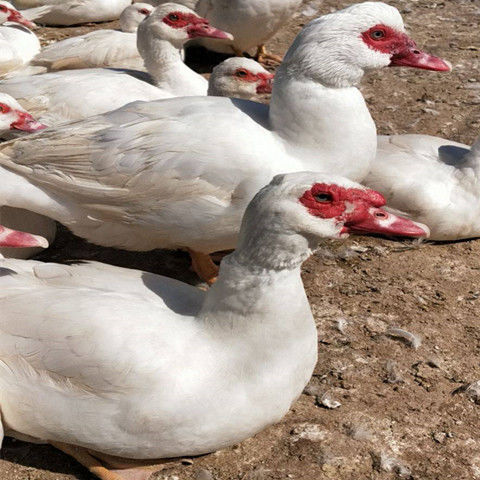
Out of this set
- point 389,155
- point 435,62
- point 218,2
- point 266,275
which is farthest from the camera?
point 218,2

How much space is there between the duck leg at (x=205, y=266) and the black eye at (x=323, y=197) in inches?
57.6

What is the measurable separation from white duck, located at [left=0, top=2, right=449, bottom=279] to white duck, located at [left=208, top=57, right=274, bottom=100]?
4.04ft

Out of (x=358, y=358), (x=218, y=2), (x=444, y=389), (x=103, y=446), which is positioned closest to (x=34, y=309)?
(x=103, y=446)

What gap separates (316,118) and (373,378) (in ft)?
4.01

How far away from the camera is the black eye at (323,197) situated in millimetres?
3393

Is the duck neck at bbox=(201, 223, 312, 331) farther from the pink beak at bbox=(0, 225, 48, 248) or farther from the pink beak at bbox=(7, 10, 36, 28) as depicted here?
the pink beak at bbox=(7, 10, 36, 28)

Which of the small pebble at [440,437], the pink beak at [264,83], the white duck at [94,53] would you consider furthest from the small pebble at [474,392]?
the white duck at [94,53]

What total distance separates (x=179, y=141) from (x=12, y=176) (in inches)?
32.7

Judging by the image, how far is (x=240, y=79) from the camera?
5.75m

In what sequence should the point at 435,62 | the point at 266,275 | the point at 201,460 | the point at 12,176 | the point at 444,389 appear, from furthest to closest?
the point at 435,62 → the point at 12,176 → the point at 444,389 → the point at 201,460 → the point at 266,275

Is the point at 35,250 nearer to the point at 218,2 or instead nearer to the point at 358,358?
the point at 358,358

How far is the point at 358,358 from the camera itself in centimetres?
430

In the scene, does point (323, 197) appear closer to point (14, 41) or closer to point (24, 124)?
point (24, 124)

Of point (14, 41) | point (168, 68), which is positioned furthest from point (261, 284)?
point (14, 41)
